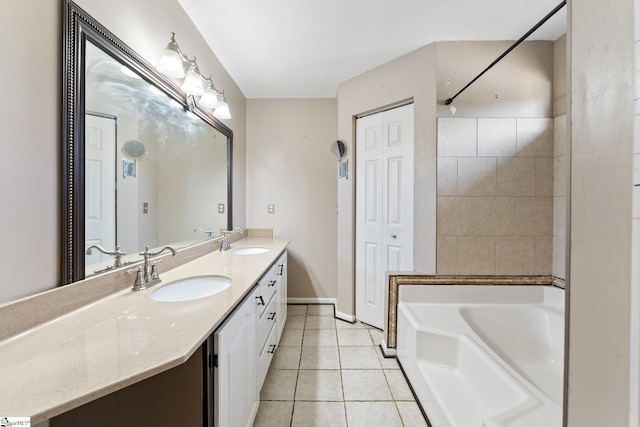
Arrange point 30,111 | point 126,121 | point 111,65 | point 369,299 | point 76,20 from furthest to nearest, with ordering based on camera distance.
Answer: point 369,299, point 126,121, point 111,65, point 76,20, point 30,111

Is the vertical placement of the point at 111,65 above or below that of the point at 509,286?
above

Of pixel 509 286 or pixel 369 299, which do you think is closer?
pixel 509 286

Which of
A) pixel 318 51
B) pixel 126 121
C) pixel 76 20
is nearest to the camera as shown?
pixel 76 20

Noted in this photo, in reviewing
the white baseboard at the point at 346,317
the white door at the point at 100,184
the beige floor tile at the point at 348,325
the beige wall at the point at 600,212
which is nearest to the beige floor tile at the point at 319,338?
the beige floor tile at the point at 348,325

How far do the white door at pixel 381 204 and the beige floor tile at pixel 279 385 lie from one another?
994mm

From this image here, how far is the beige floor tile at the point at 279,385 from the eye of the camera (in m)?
1.57

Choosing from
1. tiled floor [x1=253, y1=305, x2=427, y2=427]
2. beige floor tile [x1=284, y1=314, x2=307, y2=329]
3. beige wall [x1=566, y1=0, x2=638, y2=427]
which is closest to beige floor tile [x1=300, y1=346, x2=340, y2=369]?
tiled floor [x1=253, y1=305, x2=427, y2=427]

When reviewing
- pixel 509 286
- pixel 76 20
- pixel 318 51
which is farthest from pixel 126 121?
pixel 509 286

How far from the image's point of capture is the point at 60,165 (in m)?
0.84

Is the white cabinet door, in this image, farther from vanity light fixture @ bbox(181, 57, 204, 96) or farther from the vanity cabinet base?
vanity light fixture @ bbox(181, 57, 204, 96)

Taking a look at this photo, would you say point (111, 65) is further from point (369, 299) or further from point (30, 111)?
point (369, 299)

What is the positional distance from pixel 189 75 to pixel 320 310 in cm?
251

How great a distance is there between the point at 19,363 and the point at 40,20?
3.33ft

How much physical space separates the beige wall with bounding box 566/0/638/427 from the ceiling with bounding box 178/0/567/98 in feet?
5.13
